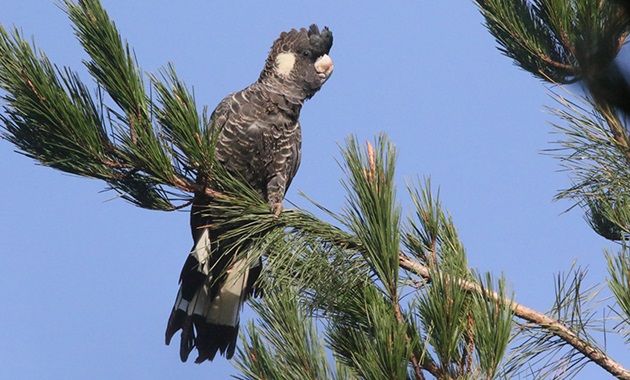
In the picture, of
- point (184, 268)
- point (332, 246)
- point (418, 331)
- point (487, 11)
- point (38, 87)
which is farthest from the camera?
point (184, 268)

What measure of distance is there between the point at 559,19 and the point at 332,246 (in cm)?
106

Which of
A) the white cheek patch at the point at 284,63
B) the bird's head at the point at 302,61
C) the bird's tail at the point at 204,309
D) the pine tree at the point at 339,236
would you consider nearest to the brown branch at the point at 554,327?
the pine tree at the point at 339,236

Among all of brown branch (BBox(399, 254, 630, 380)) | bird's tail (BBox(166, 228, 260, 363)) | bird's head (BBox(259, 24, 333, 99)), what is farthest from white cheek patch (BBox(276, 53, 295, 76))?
brown branch (BBox(399, 254, 630, 380))

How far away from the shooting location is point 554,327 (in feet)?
6.79

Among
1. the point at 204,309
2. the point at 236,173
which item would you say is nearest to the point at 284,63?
the point at 236,173

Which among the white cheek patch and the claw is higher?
the white cheek patch

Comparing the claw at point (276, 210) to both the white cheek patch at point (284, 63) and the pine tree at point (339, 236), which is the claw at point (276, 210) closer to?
the pine tree at point (339, 236)

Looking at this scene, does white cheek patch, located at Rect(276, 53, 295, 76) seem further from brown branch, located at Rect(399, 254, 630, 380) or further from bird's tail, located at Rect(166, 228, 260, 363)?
brown branch, located at Rect(399, 254, 630, 380)

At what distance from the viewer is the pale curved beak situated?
418cm

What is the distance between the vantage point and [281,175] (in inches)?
149

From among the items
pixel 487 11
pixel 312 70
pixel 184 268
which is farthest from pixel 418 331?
pixel 312 70

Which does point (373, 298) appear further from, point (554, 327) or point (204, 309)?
point (204, 309)

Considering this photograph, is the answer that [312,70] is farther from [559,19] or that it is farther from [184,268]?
[559,19]

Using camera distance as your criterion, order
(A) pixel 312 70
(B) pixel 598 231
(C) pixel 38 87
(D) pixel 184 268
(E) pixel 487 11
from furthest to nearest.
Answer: (A) pixel 312 70 → (D) pixel 184 268 → (B) pixel 598 231 → (E) pixel 487 11 → (C) pixel 38 87
